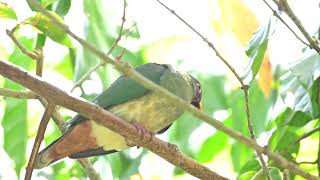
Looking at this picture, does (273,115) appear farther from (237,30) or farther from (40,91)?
(40,91)

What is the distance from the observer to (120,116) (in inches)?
103

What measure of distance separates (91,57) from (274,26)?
80cm

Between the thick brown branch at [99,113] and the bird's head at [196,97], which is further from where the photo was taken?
the bird's head at [196,97]

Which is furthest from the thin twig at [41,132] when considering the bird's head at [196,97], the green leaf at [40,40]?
the bird's head at [196,97]

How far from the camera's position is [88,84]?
2.88 metres

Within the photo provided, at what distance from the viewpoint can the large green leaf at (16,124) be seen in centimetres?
245

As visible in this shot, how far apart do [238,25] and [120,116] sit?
62 centimetres

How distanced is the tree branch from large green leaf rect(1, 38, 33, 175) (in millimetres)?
655

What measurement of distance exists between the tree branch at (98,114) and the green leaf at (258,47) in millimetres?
327

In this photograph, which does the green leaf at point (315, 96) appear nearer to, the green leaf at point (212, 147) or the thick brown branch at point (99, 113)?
the thick brown branch at point (99, 113)

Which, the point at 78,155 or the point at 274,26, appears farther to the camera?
the point at 78,155

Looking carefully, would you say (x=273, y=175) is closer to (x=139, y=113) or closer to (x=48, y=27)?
(x=139, y=113)

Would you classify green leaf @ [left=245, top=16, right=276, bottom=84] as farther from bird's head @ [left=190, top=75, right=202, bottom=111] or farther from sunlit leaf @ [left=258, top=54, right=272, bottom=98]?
bird's head @ [left=190, top=75, right=202, bottom=111]

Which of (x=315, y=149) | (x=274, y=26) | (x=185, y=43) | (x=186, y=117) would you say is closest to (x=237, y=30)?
(x=274, y=26)
